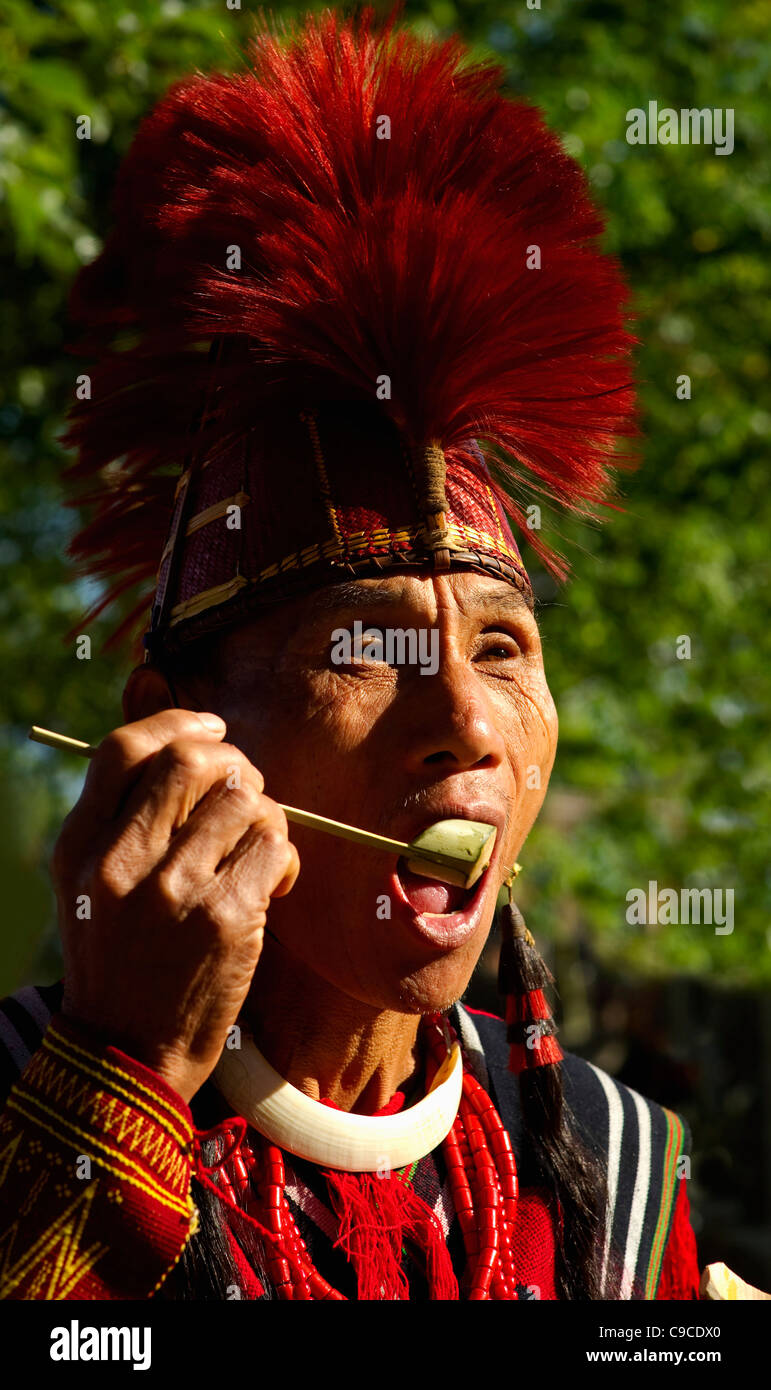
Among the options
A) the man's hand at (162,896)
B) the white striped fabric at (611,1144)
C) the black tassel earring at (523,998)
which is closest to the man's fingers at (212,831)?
the man's hand at (162,896)

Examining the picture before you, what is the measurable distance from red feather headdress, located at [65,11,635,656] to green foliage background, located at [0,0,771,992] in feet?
9.61

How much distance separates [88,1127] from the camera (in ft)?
5.03

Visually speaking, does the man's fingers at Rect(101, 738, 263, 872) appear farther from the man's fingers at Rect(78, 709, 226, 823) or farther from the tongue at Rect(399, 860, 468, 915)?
the tongue at Rect(399, 860, 468, 915)

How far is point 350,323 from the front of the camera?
200 centimetres

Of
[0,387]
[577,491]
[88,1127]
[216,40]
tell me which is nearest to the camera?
[88,1127]

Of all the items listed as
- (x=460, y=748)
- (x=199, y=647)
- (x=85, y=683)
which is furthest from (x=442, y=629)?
(x=85, y=683)

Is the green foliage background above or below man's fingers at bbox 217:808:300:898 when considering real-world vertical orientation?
above

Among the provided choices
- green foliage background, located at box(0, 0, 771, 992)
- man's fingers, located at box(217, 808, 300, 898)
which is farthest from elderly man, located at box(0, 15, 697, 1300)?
green foliage background, located at box(0, 0, 771, 992)

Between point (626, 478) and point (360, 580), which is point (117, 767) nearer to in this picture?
point (360, 580)

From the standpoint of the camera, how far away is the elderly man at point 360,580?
1.93 m

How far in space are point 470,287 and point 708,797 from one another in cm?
734

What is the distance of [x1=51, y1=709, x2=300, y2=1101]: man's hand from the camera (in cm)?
157

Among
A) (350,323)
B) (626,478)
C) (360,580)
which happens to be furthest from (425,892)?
(626,478)
